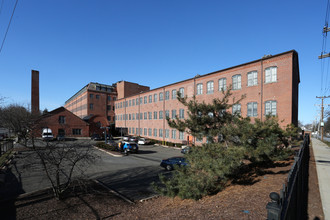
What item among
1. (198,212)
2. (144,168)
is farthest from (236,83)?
(198,212)

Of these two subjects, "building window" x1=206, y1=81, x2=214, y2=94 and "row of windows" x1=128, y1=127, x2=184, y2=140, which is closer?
"building window" x1=206, y1=81, x2=214, y2=94

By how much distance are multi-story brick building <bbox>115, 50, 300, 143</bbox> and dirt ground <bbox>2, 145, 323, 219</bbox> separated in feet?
17.4

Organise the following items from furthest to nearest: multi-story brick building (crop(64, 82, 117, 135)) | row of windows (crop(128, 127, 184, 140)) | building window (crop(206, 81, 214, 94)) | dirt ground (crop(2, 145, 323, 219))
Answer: multi-story brick building (crop(64, 82, 117, 135)), row of windows (crop(128, 127, 184, 140)), building window (crop(206, 81, 214, 94)), dirt ground (crop(2, 145, 323, 219))

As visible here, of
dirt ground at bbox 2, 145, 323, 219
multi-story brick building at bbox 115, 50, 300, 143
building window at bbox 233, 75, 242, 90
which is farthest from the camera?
building window at bbox 233, 75, 242, 90

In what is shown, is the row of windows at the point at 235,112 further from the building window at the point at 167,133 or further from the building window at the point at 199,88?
the building window at the point at 199,88

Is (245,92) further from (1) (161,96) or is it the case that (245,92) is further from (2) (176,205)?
(2) (176,205)

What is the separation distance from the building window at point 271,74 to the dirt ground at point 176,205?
1485 cm

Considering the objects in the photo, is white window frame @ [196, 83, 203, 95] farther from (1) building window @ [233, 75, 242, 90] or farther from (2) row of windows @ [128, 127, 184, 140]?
(2) row of windows @ [128, 127, 184, 140]

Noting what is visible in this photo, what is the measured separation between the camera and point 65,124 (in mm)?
43531

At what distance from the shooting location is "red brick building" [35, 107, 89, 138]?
42.9 metres

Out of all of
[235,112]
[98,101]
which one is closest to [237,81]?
[235,112]

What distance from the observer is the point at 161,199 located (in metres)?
9.18

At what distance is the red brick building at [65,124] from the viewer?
42.9 m

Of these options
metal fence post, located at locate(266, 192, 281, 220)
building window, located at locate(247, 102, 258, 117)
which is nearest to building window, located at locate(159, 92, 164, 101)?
building window, located at locate(247, 102, 258, 117)
